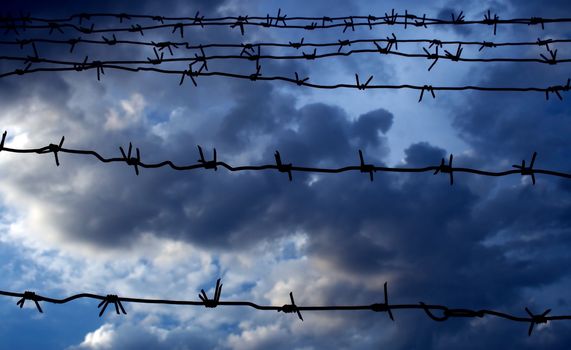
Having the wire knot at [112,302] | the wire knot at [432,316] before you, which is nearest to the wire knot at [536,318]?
the wire knot at [432,316]

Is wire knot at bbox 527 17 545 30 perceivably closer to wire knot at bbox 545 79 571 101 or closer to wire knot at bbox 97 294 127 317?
wire knot at bbox 545 79 571 101

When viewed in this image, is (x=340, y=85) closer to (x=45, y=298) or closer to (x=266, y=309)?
(x=266, y=309)

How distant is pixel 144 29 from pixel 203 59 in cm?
122

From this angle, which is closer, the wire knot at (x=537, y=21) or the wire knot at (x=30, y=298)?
the wire knot at (x=30, y=298)

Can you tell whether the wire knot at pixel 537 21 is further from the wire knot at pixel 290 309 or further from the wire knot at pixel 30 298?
the wire knot at pixel 30 298

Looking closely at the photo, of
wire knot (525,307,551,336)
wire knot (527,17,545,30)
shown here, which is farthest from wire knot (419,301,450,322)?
wire knot (527,17,545,30)

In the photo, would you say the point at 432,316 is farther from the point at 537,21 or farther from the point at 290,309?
the point at 537,21

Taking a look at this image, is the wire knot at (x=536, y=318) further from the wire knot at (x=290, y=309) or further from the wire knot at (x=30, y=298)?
the wire knot at (x=30, y=298)

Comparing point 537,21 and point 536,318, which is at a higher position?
point 537,21

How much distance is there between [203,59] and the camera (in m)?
3.82

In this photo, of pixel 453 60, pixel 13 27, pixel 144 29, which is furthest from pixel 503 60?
pixel 13 27

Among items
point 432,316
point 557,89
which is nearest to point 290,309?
point 432,316

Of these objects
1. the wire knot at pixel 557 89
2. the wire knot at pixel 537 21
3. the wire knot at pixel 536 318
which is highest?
the wire knot at pixel 537 21

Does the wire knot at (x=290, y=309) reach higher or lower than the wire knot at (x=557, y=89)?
lower
